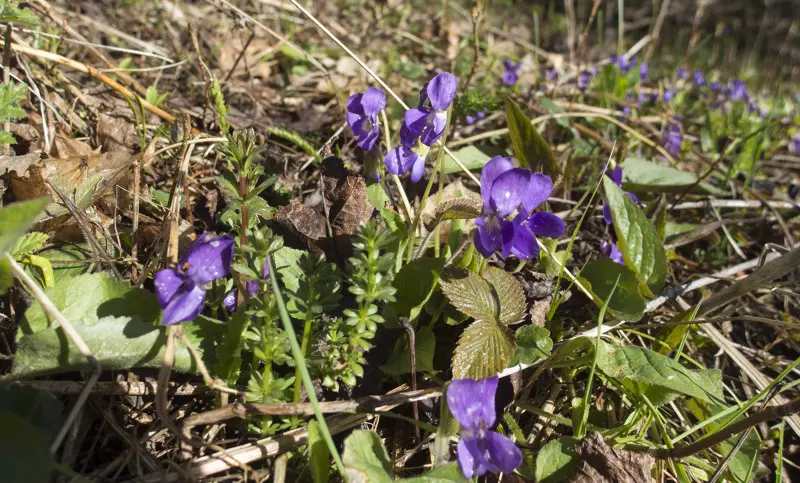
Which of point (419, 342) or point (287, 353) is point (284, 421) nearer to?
point (287, 353)

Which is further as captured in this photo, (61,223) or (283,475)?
(61,223)

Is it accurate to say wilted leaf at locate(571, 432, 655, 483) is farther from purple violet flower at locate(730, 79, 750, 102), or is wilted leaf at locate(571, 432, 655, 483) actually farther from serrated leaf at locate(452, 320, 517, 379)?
purple violet flower at locate(730, 79, 750, 102)

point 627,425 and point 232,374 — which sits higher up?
point 232,374

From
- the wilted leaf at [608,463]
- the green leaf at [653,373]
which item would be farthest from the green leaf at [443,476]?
the green leaf at [653,373]

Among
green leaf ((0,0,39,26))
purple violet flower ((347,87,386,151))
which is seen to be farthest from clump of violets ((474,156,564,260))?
green leaf ((0,0,39,26))

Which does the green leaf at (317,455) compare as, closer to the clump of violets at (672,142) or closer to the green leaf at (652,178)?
the green leaf at (652,178)

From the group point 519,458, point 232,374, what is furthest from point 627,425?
point 232,374

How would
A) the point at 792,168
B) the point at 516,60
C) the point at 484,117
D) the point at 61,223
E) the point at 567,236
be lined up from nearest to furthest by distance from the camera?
the point at 61,223 → the point at 567,236 → the point at 484,117 → the point at 792,168 → the point at 516,60
